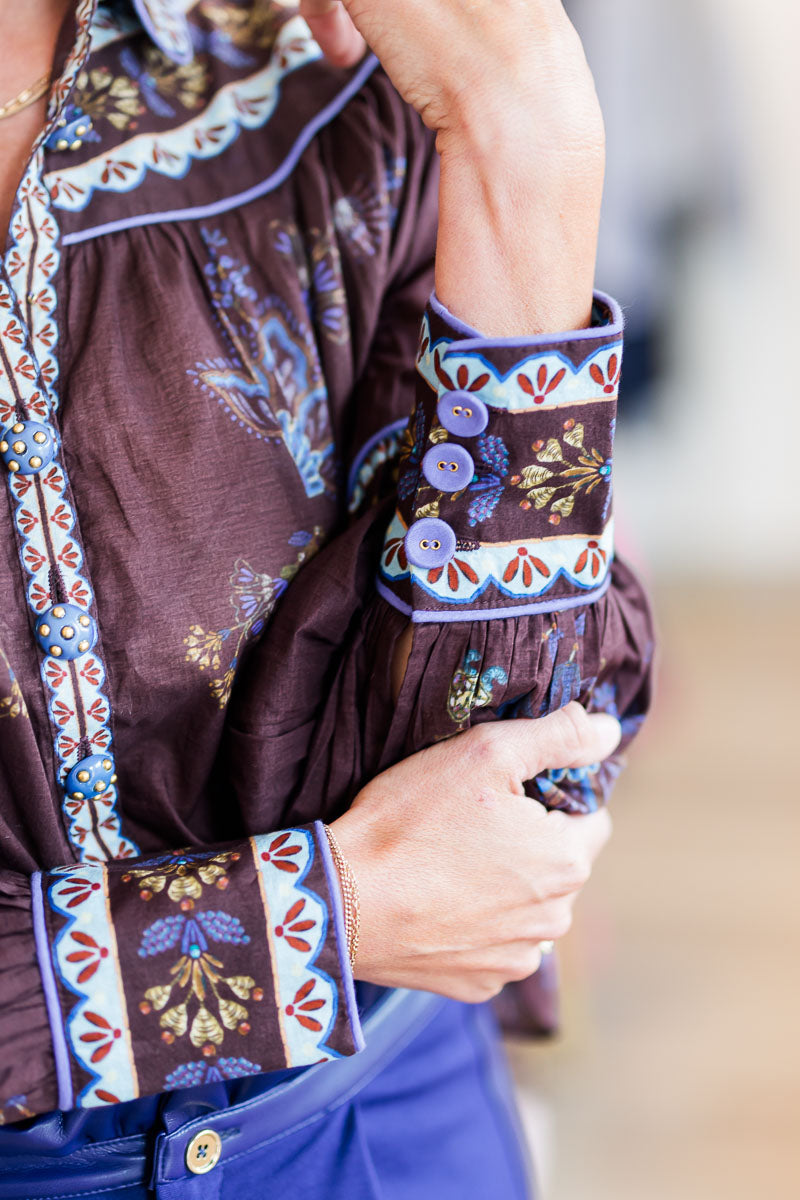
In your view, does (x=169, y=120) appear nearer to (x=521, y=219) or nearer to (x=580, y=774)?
(x=521, y=219)

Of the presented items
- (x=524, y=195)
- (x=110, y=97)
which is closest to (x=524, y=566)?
(x=524, y=195)

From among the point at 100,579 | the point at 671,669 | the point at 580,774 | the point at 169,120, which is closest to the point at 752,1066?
the point at 671,669

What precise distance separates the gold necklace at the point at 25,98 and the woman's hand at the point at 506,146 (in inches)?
8.8

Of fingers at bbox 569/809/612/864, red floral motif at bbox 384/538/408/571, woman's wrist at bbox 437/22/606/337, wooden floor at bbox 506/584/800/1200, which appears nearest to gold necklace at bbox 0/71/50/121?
woman's wrist at bbox 437/22/606/337

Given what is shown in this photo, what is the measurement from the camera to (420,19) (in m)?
0.66

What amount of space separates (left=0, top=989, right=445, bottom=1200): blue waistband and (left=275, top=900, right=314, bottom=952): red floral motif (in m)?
0.16

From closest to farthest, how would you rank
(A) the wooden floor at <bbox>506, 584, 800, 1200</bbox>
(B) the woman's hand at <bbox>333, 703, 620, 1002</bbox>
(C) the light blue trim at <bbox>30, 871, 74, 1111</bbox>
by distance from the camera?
(C) the light blue trim at <bbox>30, 871, 74, 1111</bbox>, (B) the woman's hand at <bbox>333, 703, 620, 1002</bbox>, (A) the wooden floor at <bbox>506, 584, 800, 1200</bbox>

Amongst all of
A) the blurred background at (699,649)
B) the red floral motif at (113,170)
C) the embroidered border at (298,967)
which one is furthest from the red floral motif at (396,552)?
the blurred background at (699,649)

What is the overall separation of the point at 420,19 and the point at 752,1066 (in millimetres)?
1763

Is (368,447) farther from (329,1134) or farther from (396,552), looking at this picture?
(329,1134)

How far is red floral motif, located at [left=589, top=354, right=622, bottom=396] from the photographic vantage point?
0.66 meters

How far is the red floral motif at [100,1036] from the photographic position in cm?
60

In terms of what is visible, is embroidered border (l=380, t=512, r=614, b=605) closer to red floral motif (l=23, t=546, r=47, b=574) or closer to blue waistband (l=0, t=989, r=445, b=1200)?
red floral motif (l=23, t=546, r=47, b=574)

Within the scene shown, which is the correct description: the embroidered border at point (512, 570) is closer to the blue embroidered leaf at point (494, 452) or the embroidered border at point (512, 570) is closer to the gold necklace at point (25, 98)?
the blue embroidered leaf at point (494, 452)
